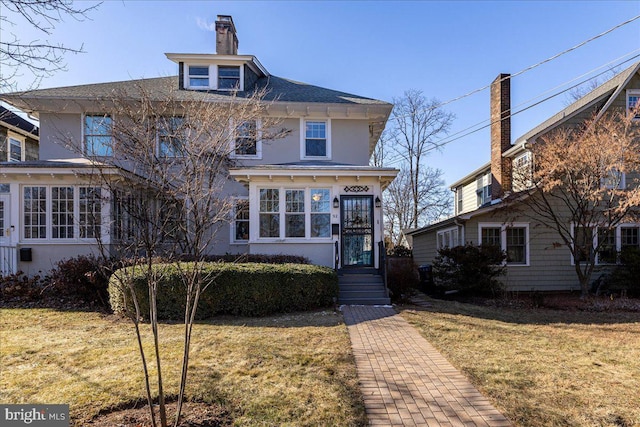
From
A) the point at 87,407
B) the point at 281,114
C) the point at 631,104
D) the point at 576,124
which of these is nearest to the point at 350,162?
the point at 281,114

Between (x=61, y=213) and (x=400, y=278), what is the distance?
10.8m

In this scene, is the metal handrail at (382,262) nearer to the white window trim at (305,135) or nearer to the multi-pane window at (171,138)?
the white window trim at (305,135)

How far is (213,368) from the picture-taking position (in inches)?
200

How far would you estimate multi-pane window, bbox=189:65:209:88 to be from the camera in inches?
594

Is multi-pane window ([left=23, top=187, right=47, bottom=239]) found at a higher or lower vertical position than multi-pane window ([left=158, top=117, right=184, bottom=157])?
lower

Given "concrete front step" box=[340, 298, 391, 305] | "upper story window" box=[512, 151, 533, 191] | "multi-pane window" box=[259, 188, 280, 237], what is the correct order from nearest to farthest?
"concrete front step" box=[340, 298, 391, 305] → "multi-pane window" box=[259, 188, 280, 237] → "upper story window" box=[512, 151, 533, 191]

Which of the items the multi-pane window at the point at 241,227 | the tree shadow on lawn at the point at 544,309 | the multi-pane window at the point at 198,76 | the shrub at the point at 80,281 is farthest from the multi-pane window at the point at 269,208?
the multi-pane window at the point at 198,76

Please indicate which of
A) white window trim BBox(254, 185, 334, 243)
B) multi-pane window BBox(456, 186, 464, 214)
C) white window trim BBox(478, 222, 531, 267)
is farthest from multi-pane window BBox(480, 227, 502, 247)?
multi-pane window BBox(456, 186, 464, 214)

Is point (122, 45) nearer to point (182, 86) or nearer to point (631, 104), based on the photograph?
point (182, 86)

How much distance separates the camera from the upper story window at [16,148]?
1953 centimetres

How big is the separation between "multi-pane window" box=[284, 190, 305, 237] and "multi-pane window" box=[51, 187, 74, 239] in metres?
6.75

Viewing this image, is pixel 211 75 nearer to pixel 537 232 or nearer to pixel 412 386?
pixel 537 232

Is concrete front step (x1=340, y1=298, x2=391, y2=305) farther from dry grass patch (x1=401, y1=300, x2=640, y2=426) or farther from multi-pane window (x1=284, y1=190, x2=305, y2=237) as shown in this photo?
multi-pane window (x1=284, y1=190, x2=305, y2=237)

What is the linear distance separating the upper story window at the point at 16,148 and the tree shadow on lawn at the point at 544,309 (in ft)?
69.2
